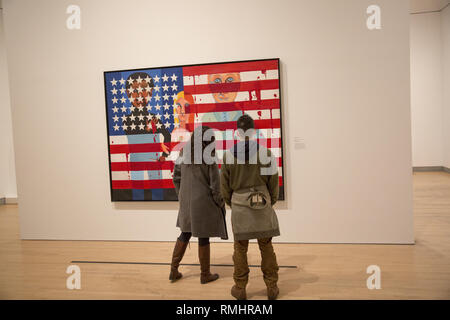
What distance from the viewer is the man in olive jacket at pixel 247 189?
262cm

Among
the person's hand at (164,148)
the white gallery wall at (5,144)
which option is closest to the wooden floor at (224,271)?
→ the person's hand at (164,148)

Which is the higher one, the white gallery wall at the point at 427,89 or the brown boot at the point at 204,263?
the white gallery wall at the point at 427,89

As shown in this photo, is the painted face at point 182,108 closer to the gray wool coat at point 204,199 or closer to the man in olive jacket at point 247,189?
the gray wool coat at point 204,199

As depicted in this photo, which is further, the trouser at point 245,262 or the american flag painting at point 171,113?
the american flag painting at point 171,113

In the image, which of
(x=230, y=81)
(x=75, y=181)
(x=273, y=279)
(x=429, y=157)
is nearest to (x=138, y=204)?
(x=75, y=181)

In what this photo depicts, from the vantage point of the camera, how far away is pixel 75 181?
4613 millimetres

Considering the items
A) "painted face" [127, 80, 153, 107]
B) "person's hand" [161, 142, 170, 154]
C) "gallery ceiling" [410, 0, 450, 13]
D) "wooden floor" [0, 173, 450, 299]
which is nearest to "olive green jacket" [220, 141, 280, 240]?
"wooden floor" [0, 173, 450, 299]

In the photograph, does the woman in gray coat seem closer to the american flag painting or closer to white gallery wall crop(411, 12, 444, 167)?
the american flag painting

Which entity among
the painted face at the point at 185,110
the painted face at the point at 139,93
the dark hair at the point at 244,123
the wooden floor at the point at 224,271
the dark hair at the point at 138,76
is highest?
the dark hair at the point at 138,76

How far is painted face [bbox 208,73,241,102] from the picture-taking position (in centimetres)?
411

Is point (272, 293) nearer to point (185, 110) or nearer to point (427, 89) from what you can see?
point (185, 110)
